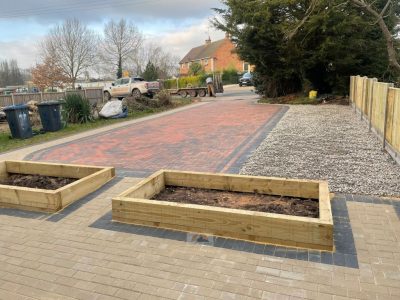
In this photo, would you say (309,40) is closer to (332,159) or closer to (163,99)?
(163,99)

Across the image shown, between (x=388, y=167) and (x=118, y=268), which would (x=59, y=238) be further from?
(x=388, y=167)

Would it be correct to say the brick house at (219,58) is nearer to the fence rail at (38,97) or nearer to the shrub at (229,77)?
the shrub at (229,77)

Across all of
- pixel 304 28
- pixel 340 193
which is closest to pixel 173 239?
pixel 340 193

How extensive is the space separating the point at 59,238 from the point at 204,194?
80.5 inches

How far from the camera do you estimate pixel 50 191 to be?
4.95 metres

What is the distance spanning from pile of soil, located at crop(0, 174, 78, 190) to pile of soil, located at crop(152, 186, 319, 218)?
6.02ft

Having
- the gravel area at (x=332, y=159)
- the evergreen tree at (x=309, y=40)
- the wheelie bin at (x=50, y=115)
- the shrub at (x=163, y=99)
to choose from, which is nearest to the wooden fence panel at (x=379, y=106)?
the gravel area at (x=332, y=159)

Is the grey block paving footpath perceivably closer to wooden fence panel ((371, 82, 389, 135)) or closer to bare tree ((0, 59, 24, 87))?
wooden fence panel ((371, 82, 389, 135))

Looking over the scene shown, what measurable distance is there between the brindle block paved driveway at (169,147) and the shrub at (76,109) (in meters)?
2.46

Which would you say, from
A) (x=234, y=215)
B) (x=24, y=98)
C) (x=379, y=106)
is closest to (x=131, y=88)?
(x=24, y=98)

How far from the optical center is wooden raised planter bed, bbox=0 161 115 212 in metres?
4.96

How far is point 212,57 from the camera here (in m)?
62.7

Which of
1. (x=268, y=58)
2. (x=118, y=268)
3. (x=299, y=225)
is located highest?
(x=268, y=58)

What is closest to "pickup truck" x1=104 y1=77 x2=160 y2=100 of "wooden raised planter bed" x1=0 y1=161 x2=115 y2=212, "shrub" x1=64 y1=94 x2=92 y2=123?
"shrub" x1=64 y1=94 x2=92 y2=123
